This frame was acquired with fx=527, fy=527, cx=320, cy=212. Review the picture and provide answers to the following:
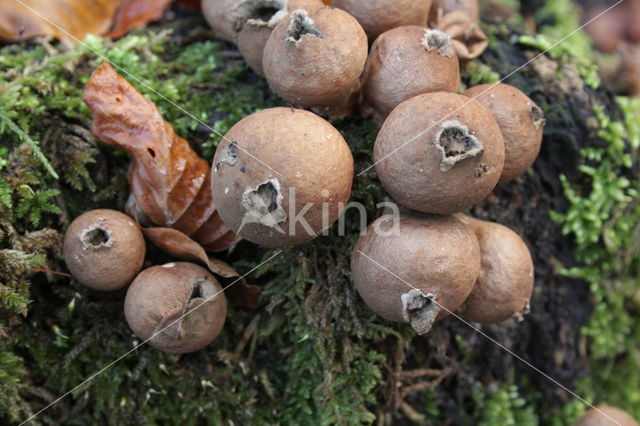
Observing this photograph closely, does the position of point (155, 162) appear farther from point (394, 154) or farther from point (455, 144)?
point (455, 144)

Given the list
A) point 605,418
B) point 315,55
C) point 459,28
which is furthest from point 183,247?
point 605,418

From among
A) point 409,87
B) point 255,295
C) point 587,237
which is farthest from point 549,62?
point 255,295

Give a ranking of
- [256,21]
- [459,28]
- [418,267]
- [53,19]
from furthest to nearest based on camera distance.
Result: [53,19] → [459,28] → [256,21] → [418,267]

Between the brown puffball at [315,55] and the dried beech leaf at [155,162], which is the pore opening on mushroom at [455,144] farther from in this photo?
the dried beech leaf at [155,162]

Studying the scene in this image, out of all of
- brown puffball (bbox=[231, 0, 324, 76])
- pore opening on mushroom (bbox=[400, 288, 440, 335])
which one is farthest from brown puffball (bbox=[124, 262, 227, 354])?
brown puffball (bbox=[231, 0, 324, 76])

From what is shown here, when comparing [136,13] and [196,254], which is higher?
[136,13]

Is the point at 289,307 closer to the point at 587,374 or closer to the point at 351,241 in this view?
the point at 351,241
